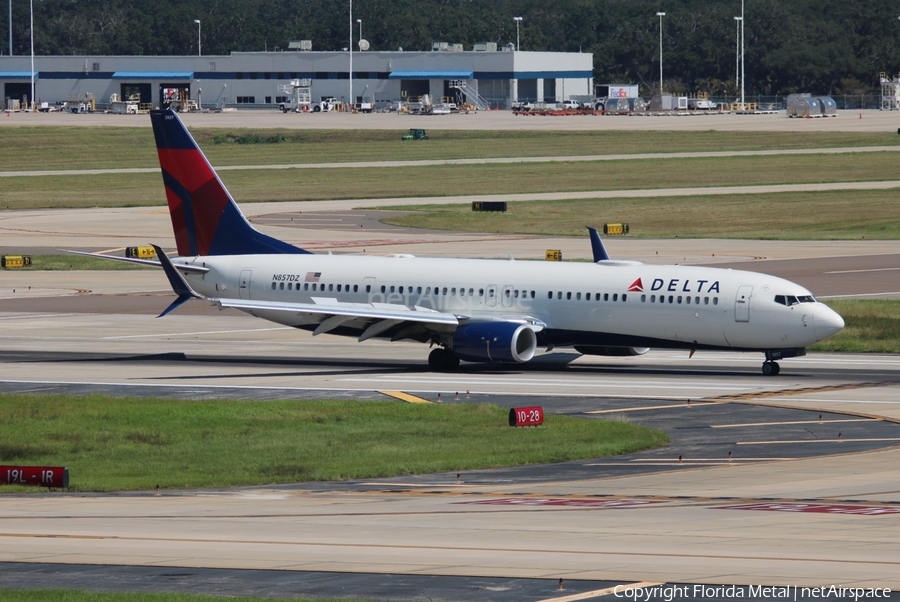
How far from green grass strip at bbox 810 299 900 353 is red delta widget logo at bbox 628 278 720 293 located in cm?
1113

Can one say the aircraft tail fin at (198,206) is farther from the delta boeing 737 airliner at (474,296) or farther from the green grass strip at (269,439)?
the green grass strip at (269,439)

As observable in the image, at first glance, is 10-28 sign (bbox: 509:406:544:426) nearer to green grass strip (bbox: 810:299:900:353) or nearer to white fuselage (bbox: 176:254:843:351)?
white fuselage (bbox: 176:254:843:351)

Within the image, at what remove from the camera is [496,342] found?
53344 millimetres

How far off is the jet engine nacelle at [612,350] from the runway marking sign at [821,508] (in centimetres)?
2367

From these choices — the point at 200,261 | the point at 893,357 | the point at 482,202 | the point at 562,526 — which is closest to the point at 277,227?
the point at 482,202

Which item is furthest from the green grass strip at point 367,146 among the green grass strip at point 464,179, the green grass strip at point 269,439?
the green grass strip at point 269,439

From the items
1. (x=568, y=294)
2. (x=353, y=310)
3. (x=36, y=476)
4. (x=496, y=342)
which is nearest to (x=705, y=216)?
(x=568, y=294)

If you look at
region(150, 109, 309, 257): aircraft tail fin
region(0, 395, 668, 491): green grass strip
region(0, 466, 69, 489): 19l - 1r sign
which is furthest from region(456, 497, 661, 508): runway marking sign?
region(150, 109, 309, 257): aircraft tail fin

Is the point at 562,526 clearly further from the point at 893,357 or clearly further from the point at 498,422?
the point at 893,357

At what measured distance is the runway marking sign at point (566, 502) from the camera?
101 feet

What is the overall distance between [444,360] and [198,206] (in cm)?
1218

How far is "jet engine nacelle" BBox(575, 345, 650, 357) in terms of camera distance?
54125mm

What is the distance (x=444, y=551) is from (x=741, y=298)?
2825 centimetres

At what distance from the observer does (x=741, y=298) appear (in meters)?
51.5
